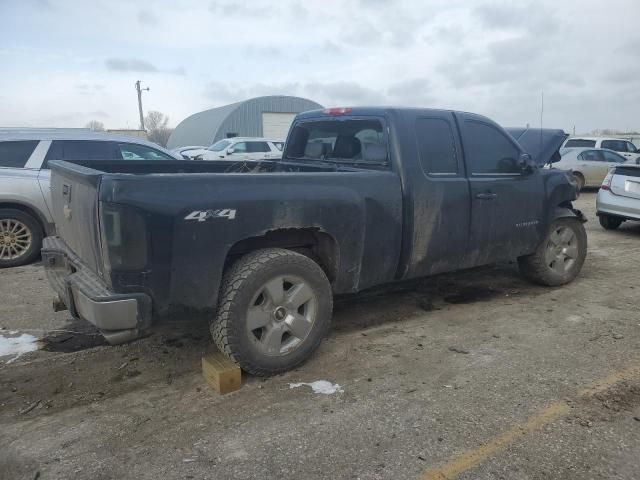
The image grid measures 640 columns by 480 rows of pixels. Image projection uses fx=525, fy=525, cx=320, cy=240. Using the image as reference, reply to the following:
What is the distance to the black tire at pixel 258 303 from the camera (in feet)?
11.0

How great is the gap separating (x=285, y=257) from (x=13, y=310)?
330 cm

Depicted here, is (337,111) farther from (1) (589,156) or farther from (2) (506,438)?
(1) (589,156)

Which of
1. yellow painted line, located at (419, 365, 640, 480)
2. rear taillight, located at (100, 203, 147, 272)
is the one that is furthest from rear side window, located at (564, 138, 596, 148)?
rear taillight, located at (100, 203, 147, 272)

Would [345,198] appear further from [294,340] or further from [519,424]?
[519,424]

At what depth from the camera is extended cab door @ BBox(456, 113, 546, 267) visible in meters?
4.73

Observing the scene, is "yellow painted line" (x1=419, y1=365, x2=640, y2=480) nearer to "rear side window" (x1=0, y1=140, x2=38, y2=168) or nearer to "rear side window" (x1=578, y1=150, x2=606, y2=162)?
"rear side window" (x1=0, y1=140, x2=38, y2=168)

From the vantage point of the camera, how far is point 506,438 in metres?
2.89

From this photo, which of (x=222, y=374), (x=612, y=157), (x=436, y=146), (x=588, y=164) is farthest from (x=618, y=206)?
(x=612, y=157)

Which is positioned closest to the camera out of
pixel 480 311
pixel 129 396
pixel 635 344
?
pixel 129 396

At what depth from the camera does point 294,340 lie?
3.69 meters

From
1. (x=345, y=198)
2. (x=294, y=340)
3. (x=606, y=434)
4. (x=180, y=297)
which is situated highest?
(x=345, y=198)

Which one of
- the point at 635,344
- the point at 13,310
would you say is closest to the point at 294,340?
the point at 635,344

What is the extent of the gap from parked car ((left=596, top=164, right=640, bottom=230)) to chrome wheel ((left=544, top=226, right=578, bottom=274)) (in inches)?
155

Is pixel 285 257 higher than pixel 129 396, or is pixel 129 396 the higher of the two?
pixel 285 257
